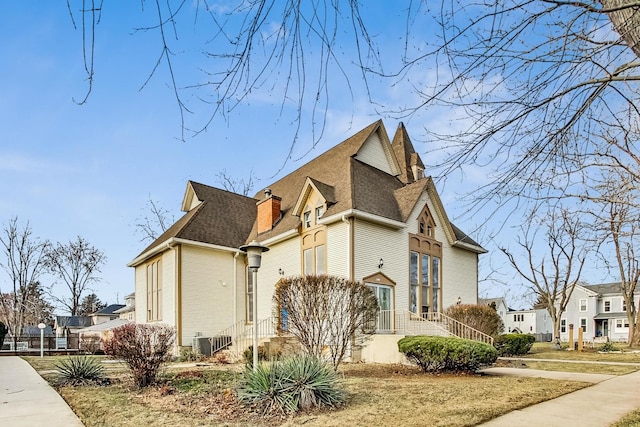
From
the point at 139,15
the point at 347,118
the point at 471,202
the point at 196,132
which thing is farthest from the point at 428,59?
the point at 139,15

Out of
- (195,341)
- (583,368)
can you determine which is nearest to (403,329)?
(583,368)

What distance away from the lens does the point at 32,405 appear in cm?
815

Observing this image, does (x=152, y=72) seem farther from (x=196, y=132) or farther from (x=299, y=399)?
(x=299, y=399)

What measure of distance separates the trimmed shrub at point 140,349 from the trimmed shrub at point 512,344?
13309mm

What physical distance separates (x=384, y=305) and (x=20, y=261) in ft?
116

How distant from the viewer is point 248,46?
3.12 meters

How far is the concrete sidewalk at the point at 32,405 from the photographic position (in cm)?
680

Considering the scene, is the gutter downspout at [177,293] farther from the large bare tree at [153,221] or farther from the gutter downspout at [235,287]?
the large bare tree at [153,221]

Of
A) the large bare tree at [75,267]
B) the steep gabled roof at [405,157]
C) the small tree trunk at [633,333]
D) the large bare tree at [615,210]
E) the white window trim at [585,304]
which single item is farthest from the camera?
the white window trim at [585,304]

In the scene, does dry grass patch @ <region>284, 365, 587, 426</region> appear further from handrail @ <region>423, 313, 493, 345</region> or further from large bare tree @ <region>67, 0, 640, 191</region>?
handrail @ <region>423, 313, 493, 345</region>

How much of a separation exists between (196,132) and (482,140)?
8.60ft

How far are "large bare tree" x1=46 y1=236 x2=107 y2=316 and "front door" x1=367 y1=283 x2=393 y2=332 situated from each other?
36.5 metres

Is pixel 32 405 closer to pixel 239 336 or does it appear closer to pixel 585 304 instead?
pixel 239 336

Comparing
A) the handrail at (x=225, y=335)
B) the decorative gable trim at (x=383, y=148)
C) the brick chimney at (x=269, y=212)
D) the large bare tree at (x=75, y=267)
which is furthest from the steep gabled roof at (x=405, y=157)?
the large bare tree at (x=75, y=267)
